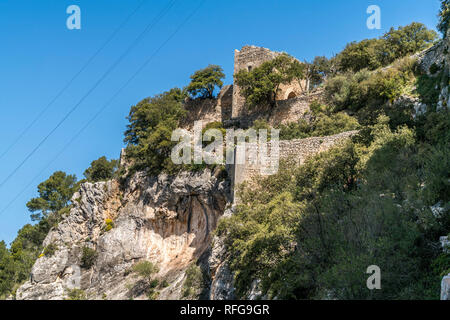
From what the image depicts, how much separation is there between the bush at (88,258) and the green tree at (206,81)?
16681 millimetres

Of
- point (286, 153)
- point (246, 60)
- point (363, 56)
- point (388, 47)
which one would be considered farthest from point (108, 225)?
point (388, 47)

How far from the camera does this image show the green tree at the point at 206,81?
44.2 metres

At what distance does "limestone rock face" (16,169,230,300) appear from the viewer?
30328 mm

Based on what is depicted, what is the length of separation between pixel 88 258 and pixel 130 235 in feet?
12.6

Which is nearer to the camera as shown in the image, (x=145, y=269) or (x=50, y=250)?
(x=145, y=269)

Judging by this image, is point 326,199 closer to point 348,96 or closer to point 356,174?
point 356,174

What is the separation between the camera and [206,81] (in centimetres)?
4406

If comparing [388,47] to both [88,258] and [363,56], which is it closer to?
[363,56]

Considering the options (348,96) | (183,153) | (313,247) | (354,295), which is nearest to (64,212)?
(183,153)

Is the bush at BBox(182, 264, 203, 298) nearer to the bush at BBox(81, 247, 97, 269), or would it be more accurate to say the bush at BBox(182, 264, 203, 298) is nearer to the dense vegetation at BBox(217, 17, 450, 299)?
the dense vegetation at BBox(217, 17, 450, 299)

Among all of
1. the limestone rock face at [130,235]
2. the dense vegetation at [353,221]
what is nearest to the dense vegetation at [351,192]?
the dense vegetation at [353,221]

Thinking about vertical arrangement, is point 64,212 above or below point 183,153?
below

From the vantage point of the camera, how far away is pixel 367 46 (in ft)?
119
